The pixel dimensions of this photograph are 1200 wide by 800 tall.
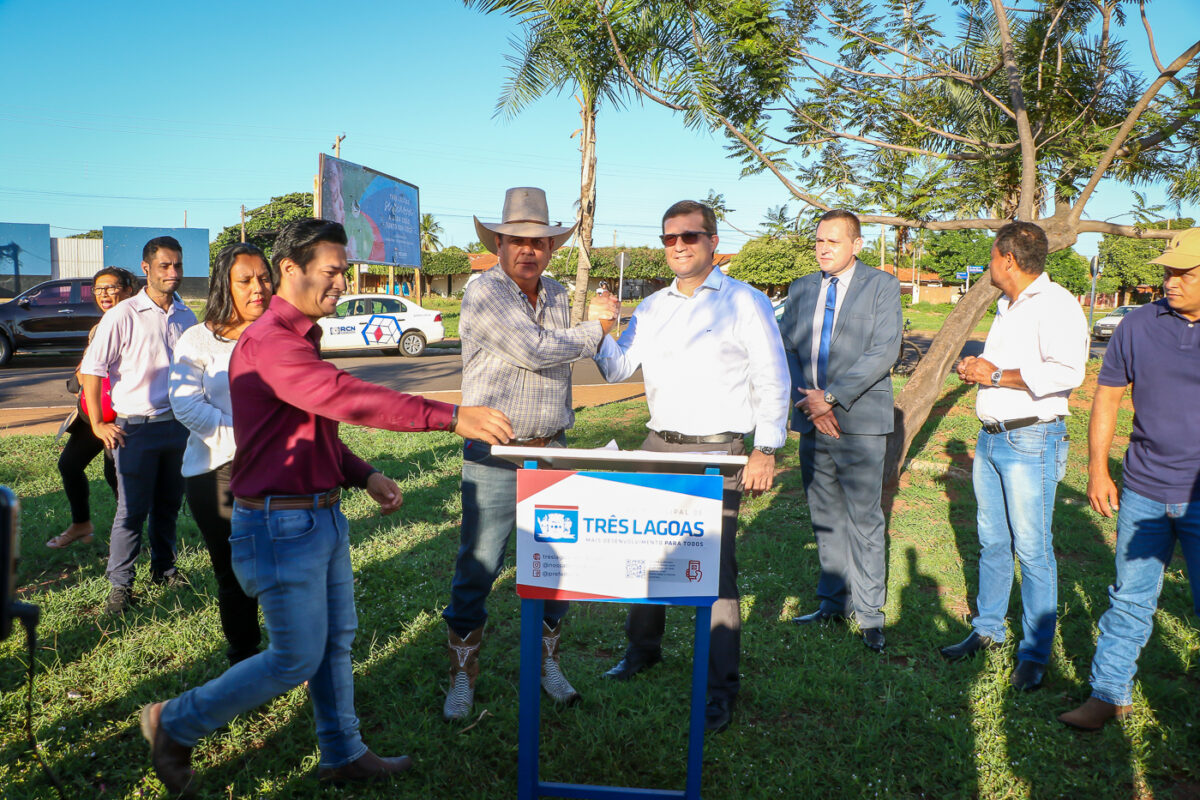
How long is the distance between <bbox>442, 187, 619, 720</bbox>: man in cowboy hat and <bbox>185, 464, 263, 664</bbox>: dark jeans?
2.97ft

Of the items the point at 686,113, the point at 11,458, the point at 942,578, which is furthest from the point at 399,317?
the point at 942,578

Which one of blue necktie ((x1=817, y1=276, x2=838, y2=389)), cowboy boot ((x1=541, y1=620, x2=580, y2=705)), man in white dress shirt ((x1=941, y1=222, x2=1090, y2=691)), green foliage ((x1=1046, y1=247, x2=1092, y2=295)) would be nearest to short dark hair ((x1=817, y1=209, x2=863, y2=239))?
blue necktie ((x1=817, y1=276, x2=838, y2=389))

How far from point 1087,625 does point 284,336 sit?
4.36 m

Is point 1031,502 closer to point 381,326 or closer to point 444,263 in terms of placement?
point 381,326

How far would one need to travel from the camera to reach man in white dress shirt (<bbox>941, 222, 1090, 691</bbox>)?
364 centimetres

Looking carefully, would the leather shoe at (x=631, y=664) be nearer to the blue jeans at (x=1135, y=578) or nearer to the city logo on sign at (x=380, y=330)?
the blue jeans at (x=1135, y=578)

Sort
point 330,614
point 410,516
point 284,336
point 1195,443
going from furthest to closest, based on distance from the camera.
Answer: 1. point 410,516
2. point 1195,443
3. point 330,614
4. point 284,336

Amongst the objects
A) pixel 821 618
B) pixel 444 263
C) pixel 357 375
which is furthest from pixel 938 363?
pixel 444 263

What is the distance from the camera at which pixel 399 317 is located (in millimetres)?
19797

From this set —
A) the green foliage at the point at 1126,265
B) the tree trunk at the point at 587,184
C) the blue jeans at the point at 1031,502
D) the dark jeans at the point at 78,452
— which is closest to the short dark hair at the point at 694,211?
the blue jeans at the point at 1031,502

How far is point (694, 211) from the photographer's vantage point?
340 cm

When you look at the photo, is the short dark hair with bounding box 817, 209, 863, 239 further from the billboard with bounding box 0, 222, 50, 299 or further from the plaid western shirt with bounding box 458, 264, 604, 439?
the billboard with bounding box 0, 222, 50, 299

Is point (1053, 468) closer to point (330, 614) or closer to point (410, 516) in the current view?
point (330, 614)

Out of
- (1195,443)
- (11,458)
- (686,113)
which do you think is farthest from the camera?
(11,458)
